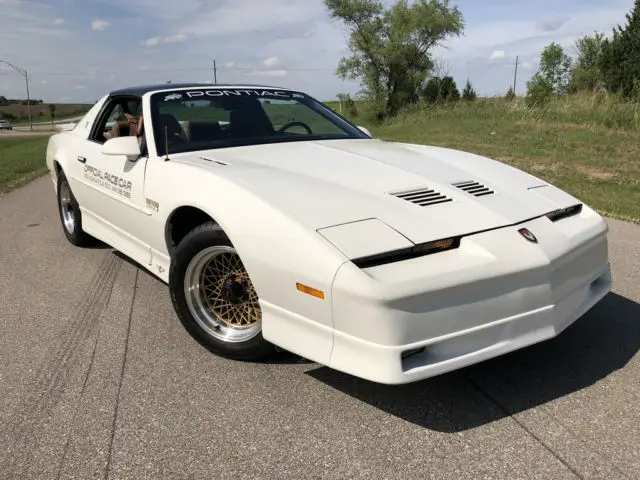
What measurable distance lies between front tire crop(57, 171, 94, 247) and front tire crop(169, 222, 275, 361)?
2.38 m

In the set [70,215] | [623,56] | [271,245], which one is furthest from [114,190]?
[623,56]

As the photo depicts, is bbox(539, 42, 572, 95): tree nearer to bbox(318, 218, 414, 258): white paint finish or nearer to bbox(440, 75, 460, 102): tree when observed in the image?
bbox(440, 75, 460, 102): tree

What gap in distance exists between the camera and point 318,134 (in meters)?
4.16

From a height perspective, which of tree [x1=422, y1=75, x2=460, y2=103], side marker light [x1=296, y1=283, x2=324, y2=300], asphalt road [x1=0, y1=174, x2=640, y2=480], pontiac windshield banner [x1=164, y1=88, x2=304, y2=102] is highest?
tree [x1=422, y1=75, x2=460, y2=103]

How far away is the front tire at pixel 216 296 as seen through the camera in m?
2.82

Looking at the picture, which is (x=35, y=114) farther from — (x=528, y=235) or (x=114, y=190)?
(x=528, y=235)

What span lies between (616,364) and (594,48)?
4655 cm

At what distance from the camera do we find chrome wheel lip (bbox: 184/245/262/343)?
9.56 feet

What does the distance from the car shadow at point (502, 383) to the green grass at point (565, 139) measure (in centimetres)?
385

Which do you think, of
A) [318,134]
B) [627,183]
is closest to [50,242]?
[318,134]

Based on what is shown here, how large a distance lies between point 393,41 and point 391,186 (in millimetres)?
34233

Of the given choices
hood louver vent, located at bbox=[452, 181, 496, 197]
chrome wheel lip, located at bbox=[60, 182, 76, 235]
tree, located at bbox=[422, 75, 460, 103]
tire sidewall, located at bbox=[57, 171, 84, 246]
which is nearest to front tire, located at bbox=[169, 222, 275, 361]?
hood louver vent, located at bbox=[452, 181, 496, 197]

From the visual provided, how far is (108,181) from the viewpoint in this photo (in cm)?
398

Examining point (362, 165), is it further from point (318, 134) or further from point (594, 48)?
point (594, 48)
